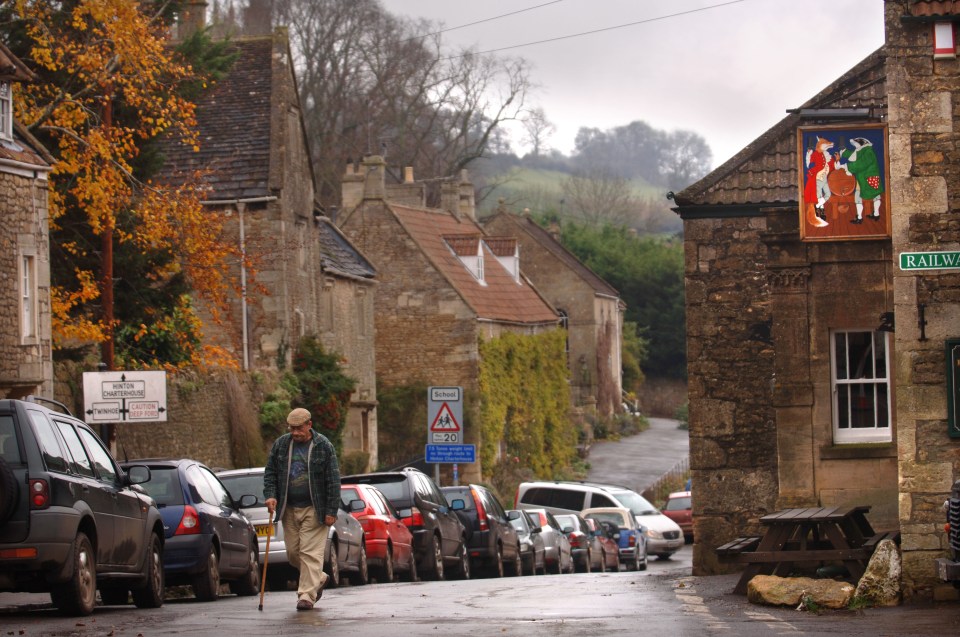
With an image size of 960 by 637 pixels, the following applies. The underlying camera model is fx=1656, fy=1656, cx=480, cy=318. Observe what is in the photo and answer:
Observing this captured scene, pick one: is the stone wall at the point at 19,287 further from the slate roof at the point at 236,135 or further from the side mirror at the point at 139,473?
the side mirror at the point at 139,473

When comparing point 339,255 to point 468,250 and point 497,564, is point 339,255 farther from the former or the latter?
point 497,564

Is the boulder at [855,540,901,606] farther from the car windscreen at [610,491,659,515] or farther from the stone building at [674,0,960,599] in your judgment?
the car windscreen at [610,491,659,515]

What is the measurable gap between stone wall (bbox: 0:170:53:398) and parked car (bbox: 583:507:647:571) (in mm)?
14019

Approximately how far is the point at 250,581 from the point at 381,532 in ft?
12.3

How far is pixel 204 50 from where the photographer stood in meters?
31.1

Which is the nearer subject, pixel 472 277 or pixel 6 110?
pixel 6 110

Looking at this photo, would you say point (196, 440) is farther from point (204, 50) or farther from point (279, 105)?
point (279, 105)

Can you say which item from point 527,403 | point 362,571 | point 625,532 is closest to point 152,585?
point 362,571

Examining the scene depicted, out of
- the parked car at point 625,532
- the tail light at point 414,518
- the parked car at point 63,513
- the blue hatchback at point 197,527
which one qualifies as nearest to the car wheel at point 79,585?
the parked car at point 63,513

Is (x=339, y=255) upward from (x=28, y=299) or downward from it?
upward

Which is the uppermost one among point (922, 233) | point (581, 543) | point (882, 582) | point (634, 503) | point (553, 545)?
point (922, 233)

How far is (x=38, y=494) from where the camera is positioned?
12992 mm

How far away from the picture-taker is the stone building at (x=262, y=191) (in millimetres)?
37156

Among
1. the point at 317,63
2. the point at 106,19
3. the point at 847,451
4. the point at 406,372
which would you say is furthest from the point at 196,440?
the point at 317,63
